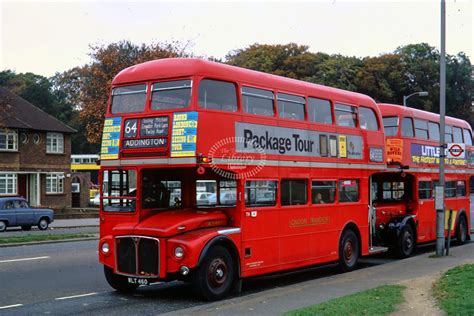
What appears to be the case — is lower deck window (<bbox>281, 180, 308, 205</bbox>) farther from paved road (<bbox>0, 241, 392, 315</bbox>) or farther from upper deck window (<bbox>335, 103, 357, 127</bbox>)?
upper deck window (<bbox>335, 103, 357, 127</bbox>)

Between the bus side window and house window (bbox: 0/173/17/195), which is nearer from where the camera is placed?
the bus side window

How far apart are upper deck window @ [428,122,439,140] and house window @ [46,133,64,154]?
32298mm

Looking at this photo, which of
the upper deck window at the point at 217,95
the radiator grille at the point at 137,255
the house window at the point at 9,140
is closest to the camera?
the radiator grille at the point at 137,255

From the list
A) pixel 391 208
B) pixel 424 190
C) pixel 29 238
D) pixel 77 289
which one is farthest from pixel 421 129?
pixel 29 238

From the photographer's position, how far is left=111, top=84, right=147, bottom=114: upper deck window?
36.7 feet

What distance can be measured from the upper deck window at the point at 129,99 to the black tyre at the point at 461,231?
14287 mm

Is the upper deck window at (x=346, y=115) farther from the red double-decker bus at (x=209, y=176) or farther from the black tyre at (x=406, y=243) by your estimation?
the black tyre at (x=406, y=243)

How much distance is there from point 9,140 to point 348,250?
33494 millimetres

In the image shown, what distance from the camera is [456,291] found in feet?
30.8

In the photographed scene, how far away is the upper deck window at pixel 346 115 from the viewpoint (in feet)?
47.6

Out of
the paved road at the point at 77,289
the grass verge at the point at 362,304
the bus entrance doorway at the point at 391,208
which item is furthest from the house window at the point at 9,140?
the grass verge at the point at 362,304

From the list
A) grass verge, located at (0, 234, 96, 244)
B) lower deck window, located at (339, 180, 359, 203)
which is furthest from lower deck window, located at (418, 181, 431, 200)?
grass verge, located at (0, 234, 96, 244)

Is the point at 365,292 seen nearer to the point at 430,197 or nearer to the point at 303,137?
the point at 303,137

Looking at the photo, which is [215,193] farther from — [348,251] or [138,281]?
[348,251]
